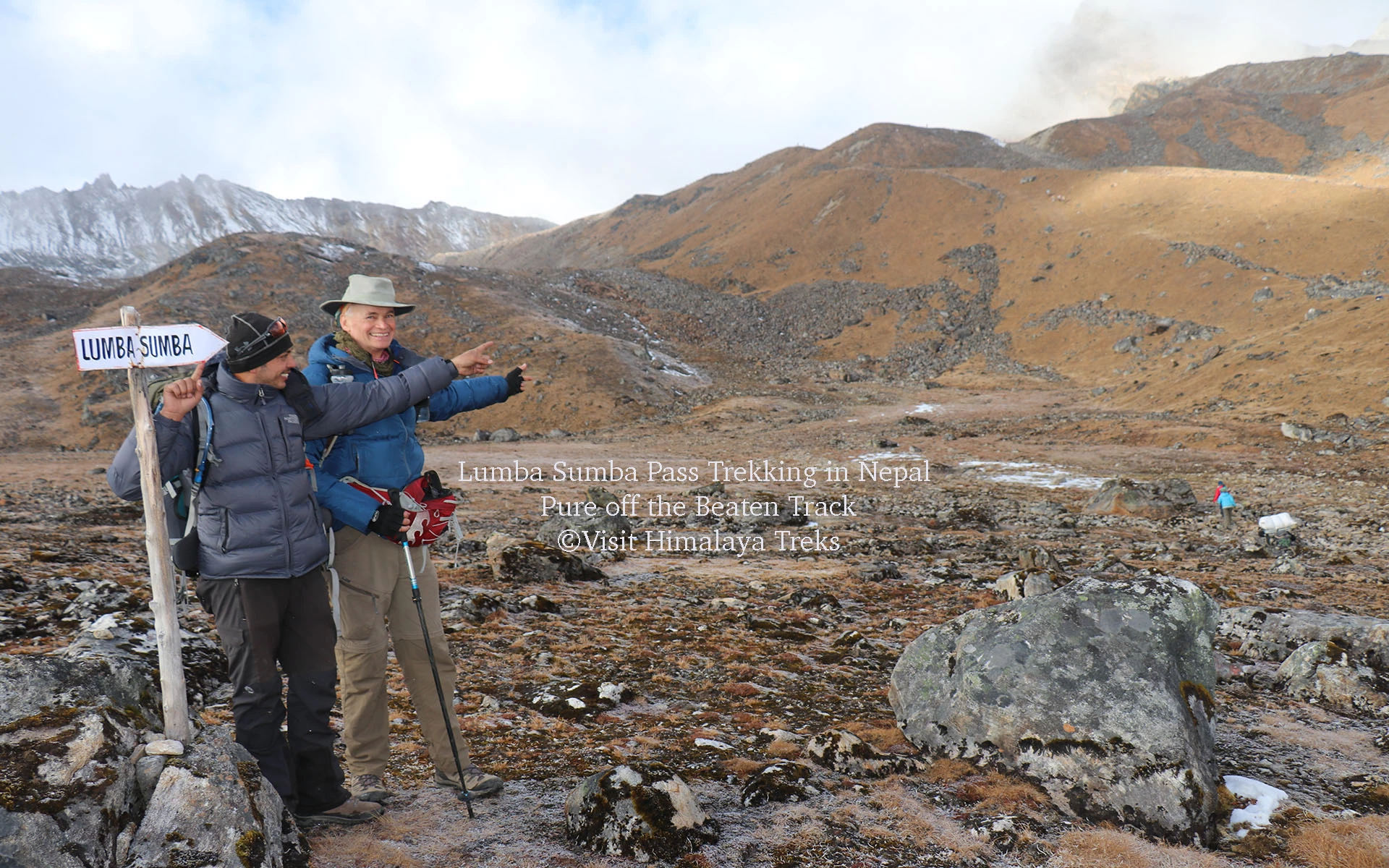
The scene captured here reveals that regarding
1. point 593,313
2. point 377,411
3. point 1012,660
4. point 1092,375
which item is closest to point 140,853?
point 377,411

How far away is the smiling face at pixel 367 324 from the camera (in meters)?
3.97

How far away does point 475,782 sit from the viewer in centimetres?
Answer: 408

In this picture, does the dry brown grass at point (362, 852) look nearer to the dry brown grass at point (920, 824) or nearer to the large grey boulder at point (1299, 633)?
the dry brown grass at point (920, 824)

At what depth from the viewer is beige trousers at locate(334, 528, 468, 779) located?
3.81m

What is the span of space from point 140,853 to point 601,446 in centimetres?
2618

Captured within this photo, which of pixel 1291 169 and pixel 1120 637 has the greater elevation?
pixel 1291 169

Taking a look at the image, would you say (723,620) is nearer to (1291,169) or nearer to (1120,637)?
(1120,637)

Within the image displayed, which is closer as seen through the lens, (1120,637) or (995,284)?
(1120,637)

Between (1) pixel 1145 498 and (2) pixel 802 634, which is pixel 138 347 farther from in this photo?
(1) pixel 1145 498

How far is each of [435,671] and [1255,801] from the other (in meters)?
4.66

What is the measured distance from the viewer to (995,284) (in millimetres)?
62750

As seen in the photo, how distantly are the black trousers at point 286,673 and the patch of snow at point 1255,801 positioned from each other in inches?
189

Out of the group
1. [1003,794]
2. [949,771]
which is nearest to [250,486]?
[949,771]

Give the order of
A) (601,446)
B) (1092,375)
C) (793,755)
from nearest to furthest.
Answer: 1. (793,755)
2. (601,446)
3. (1092,375)
